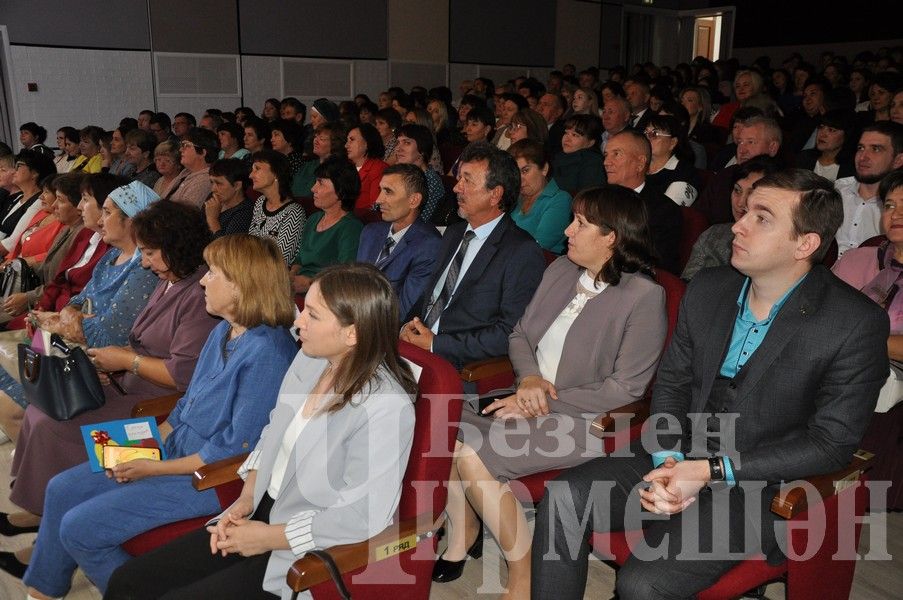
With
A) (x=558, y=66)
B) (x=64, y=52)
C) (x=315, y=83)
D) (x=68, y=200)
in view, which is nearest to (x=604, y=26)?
(x=558, y=66)

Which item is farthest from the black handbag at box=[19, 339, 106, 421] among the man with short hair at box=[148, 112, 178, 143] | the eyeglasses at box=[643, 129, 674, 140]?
the man with short hair at box=[148, 112, 178, 143]

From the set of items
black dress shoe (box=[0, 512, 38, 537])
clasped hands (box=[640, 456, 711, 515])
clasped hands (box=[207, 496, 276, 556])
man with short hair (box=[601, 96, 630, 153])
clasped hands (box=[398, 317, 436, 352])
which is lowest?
black dress shoe (box=[0, 512, 38, 537])

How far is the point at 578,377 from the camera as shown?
2.30 m

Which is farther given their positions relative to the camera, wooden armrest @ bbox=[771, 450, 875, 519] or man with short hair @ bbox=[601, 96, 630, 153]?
man with short hair @ bbox=[601, 96, 630, 153]

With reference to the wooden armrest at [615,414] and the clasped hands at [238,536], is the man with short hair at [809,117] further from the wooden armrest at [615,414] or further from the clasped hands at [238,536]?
the clasped hands at [238,536]

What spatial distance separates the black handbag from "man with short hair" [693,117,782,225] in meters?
2.92

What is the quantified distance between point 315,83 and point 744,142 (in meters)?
9.04

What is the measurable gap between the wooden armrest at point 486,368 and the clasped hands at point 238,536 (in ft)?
2.81

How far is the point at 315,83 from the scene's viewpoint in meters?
11.8

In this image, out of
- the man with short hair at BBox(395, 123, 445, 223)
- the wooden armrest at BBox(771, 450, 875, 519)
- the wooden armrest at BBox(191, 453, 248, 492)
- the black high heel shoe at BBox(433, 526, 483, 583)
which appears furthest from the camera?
the man with short hair at BBox(395, 123, 445, 223)

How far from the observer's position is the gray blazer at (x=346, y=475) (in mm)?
1650

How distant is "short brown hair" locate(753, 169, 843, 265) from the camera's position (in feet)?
5.89

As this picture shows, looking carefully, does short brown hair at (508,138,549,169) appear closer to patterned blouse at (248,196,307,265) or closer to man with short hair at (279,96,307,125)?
patterned blouse at (248,196,307,265)

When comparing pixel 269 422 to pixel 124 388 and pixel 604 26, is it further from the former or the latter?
pixel 604 26
